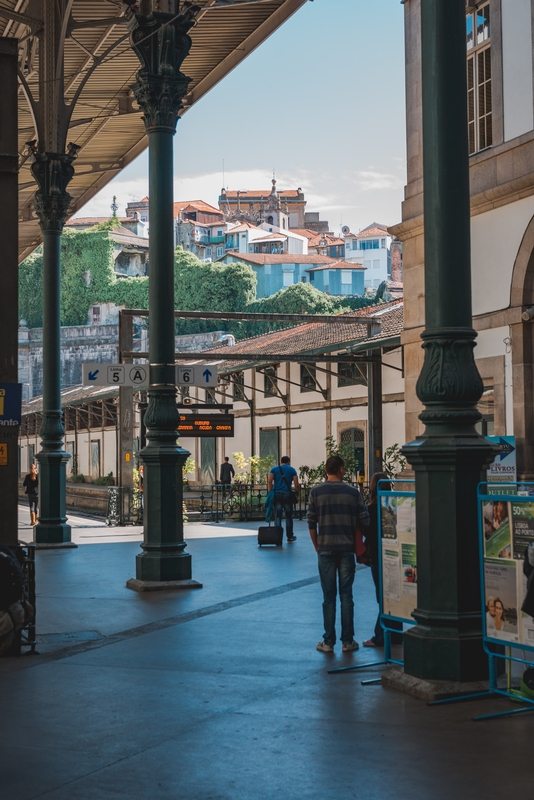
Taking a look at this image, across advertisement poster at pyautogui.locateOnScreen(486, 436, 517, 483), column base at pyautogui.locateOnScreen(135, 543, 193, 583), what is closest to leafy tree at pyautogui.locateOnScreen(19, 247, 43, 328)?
advertisement poster at pyautogui.locateOnScreen(486, 436, 517, 483)

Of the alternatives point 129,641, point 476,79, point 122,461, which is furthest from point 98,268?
point 129,641

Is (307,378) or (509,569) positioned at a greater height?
(307,378)

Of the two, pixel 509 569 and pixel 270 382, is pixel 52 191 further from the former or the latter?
pixel 270 382

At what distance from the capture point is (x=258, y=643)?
855 cm

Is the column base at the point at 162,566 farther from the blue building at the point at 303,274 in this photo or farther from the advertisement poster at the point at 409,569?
the blue building at the point at 303,274

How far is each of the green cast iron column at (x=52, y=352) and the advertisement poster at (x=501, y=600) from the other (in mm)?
13170

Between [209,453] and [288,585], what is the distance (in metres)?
30.2

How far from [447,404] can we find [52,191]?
13.7 metres

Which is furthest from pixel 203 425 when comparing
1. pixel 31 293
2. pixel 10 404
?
pixel 31 293

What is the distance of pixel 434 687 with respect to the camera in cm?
638

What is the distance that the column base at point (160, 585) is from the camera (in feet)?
39.6

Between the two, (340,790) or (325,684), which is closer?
(340,790)

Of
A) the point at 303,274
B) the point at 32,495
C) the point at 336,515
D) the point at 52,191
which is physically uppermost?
the point at 303,274

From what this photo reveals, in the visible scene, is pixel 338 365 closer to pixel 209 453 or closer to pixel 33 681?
pixel 209 453
